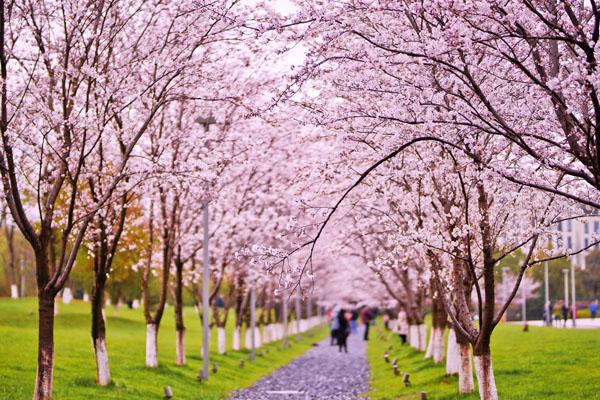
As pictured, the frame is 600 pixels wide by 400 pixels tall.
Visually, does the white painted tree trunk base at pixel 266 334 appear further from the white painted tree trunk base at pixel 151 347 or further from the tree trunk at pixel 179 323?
the white painted tree trunk base at pixel 151 347

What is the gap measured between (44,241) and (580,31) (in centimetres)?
1018

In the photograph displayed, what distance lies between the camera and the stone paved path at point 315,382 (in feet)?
83.1

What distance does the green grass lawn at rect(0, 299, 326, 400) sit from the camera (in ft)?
68.8

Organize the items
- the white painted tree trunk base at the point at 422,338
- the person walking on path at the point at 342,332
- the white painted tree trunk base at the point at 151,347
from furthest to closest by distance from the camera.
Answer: the person walking on path at the point at 342,332
the white painted tree trunk base at the point at 422,338
the white painted tree trunk base at the point at 151,347

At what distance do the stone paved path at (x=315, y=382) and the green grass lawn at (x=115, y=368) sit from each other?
2.40ft

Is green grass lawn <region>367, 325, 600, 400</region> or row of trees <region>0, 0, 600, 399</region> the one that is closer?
row of trees <region>0, 0, 600, 399</region>

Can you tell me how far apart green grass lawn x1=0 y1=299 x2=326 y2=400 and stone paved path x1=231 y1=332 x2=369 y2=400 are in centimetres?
73

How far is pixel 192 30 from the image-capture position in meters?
17.6

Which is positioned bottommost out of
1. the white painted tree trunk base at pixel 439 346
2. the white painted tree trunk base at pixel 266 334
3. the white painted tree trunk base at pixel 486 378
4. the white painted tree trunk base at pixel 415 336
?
the white painted tree trunk base at pixel 266 334

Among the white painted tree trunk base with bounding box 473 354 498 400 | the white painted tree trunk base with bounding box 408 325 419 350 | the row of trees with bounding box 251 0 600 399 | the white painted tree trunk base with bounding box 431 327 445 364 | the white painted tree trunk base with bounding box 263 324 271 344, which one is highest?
the row of trees with bounding box 251 0 600 399

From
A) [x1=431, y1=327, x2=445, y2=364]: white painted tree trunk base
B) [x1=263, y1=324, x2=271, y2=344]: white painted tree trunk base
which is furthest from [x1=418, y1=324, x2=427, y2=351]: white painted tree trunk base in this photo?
[x1=263, y1=324, x2=271, y2=344]: white painted tree trunk base

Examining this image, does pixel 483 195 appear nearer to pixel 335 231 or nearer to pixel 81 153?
pixel 81 153

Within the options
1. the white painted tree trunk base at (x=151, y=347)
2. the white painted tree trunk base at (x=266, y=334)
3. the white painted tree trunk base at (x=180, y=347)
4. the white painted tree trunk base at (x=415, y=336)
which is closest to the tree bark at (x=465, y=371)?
the white painted tree trunk base at (x=151, y=347)

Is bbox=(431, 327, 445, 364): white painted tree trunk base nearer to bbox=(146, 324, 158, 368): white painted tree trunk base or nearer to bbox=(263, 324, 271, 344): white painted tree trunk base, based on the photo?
bbox=(146, 324, 158, 368): white painted tree trunk base
